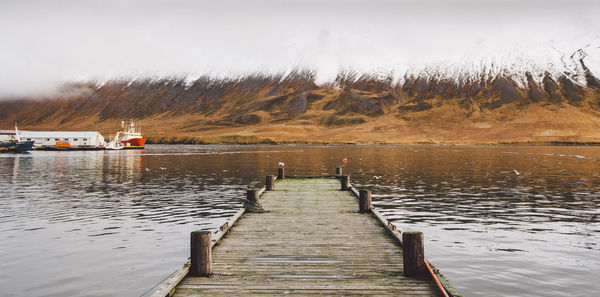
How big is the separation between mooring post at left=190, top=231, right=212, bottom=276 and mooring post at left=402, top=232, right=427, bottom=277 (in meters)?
5.44

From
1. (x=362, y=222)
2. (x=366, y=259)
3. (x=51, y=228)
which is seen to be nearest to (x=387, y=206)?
(x=362, y=222)

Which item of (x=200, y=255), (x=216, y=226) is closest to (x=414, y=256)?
(x=200, y=255)

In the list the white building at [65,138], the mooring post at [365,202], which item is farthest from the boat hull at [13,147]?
the mooring post at [365,202]

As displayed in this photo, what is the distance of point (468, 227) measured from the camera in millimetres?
23938

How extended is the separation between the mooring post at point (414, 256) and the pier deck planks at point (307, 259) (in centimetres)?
28

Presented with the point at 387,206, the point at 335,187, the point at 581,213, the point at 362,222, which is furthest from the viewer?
the point at 335,187

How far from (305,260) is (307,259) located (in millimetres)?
141

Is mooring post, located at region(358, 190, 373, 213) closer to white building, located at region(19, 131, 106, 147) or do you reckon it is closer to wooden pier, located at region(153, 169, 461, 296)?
wooden pier, located at region(153, 169, 461, 296)

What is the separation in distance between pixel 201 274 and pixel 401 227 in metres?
13.8

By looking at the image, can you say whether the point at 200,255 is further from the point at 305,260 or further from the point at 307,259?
the point at 307,259

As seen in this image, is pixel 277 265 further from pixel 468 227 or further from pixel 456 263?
pixel 468 227

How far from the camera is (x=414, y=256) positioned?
1261 cm

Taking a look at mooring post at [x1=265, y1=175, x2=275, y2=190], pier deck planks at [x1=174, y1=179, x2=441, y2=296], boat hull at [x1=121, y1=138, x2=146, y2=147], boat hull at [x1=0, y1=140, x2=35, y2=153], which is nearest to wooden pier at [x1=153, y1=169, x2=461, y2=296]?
pier deck planks at [x1=174, y1=179, x2=441, y2=296]

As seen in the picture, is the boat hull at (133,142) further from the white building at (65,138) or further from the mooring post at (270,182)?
the mooring post at (270,182)
